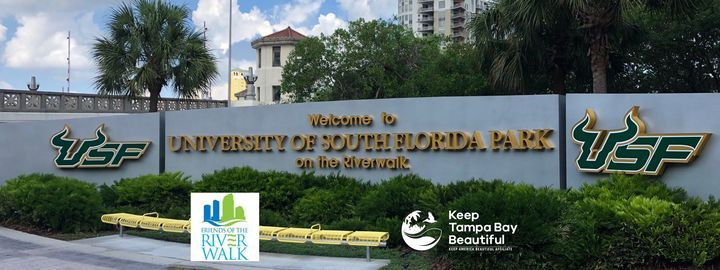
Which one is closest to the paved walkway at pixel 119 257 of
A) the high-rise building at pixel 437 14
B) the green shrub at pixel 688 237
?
the green shrub at pixel 688 237

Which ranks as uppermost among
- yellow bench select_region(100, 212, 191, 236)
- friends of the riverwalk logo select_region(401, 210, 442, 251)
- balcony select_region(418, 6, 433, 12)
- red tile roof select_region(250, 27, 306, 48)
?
balcony select_region(418, 6, 433, 12)

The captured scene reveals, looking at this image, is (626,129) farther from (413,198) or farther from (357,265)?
(357,265)

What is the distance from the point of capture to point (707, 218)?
741 centimetres

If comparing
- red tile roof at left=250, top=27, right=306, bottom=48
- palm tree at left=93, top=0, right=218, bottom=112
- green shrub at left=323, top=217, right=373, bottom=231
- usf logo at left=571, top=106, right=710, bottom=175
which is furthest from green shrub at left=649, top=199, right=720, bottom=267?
red tile roof at left=250, top=27, right=306, bottom=48

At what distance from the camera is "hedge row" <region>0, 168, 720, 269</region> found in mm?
7383

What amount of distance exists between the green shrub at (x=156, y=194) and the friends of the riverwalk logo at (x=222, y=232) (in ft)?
9.58

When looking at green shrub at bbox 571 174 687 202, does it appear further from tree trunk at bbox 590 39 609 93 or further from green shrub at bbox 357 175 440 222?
tree trunk at bbox 590 39 609 93

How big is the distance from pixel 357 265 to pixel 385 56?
20.8 m

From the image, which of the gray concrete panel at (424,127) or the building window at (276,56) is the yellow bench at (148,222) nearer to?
the gray concrete panel at (424,127)

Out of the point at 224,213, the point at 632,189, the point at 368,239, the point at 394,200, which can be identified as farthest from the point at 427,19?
the point at 368,239

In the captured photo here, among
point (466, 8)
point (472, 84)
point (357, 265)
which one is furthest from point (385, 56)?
point (466, 8)

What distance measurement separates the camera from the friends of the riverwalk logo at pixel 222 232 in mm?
9117

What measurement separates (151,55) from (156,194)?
26.8 ft

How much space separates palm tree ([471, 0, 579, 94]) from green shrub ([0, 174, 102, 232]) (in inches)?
384
